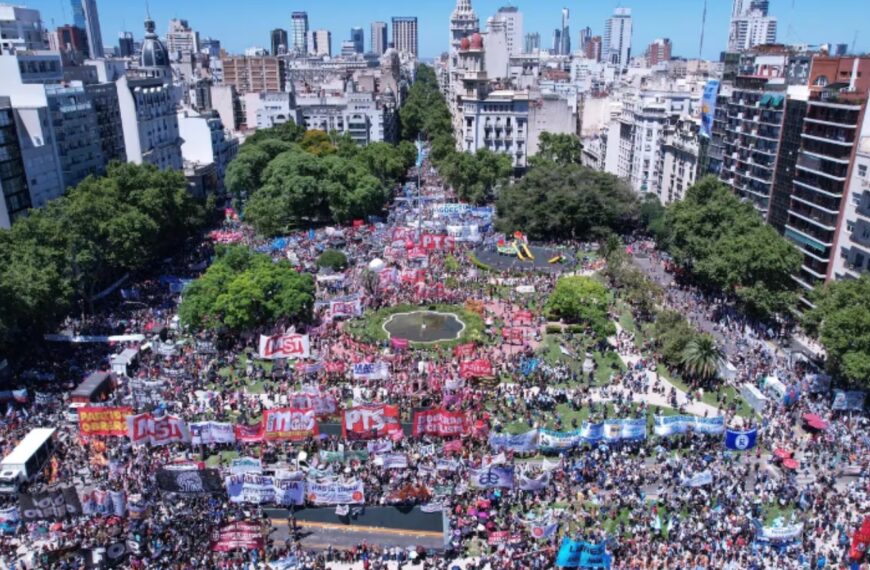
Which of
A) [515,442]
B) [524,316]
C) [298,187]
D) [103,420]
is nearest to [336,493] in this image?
[515,442]

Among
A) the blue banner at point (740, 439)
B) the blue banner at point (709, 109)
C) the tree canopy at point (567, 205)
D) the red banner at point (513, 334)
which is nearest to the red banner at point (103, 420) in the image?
the red banner at point (513, 334)

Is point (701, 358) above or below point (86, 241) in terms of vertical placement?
below

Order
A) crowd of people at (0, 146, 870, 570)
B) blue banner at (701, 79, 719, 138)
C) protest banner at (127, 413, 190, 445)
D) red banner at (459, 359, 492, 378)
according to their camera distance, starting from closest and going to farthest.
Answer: crowd of people at (0, 146, 870, 570), protest banner at (127, 413, 190, 445), red banner at (459, 359, 492, 378), blue banner at (701, 79, 719, 138)

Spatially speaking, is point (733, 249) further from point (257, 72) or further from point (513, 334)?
point (257, 72)

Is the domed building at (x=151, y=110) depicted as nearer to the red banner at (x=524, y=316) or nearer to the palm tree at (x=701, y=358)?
the red banner at (x=524, y=316)

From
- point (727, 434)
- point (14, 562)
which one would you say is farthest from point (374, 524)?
point (727, 434)

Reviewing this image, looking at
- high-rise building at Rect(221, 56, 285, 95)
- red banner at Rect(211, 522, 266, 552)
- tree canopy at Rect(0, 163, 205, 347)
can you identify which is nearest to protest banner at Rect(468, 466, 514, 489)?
red banner at Rect(211, 522, 266, 552)

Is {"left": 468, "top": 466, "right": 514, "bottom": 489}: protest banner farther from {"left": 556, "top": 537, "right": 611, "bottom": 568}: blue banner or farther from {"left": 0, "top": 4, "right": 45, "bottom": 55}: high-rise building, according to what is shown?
{"left": 0, "top": 4, "right": 45, "bottom": 55}: high-rise building
